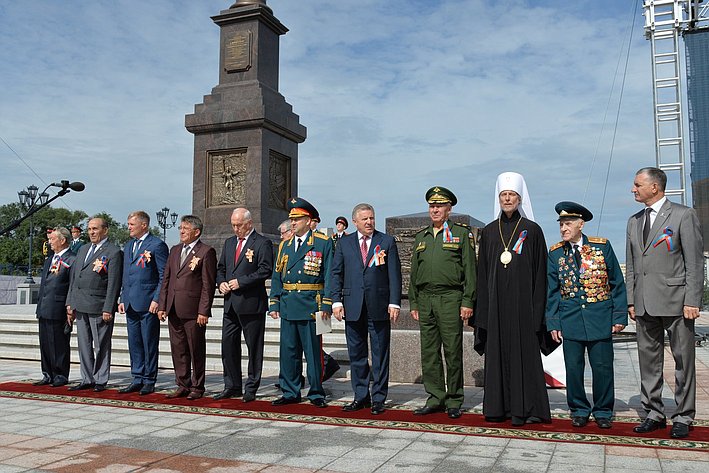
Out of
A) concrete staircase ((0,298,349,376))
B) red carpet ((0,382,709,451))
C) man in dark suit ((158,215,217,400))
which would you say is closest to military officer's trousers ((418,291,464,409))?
red carpet ((0,382,709,451))

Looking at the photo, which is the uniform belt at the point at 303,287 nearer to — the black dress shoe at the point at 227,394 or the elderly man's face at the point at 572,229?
the black dress shoe at the point at 227,394

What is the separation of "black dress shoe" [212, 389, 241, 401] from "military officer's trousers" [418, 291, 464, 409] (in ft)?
7.01

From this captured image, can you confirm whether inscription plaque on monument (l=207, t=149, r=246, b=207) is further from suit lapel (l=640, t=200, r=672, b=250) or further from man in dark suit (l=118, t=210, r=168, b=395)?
suit lapel (l=640, t=200, r=672, b=250)

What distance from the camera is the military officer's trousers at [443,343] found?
18.2 ft

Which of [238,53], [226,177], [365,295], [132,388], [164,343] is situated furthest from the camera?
[238,53]

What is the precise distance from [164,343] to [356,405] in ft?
15.5

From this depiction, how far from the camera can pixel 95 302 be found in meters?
7.28

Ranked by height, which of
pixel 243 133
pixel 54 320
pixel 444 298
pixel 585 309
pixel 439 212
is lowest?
pixel 54 320

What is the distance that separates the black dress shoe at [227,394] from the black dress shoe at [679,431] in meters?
4.08

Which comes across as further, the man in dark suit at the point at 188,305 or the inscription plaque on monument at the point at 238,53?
the inscription plaque on monument at the point at 238,53

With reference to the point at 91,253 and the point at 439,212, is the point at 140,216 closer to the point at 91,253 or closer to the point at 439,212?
the point at 91,253

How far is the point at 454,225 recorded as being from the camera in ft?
18.9

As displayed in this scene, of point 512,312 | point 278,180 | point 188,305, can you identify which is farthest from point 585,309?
point 278,180

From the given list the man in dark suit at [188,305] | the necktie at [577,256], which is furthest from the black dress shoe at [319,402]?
the necktie at [577,256]
